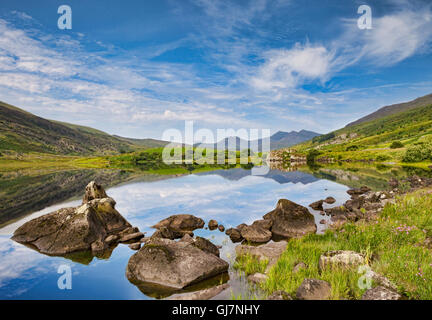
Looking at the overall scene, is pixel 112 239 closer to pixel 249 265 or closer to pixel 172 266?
pixel 172 266

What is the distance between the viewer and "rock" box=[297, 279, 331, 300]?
31.7ft

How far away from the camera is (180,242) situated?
53.9 ft

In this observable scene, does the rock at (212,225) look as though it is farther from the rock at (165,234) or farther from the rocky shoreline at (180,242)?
the rock at (165,234)

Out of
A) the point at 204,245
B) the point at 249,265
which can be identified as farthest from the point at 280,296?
the point at 204,245

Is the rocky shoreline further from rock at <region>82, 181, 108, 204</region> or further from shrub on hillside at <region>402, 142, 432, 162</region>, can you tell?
shrub on hillside at <region>402, 142, 432, 162</region>

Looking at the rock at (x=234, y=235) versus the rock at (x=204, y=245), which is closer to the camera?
the rock at (x=204, y=245)

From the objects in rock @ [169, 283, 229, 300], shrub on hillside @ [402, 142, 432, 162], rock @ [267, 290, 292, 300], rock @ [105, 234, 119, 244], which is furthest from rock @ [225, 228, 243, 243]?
shrub on hillside @ [402, 142, 432, 162]

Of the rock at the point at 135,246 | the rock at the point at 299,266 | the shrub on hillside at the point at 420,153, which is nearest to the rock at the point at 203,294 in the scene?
the rock at the point at 299,266

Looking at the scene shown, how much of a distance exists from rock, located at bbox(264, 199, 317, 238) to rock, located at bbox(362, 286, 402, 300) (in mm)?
12799

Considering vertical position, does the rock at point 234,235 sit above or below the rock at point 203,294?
below

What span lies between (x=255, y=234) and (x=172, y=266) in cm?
946

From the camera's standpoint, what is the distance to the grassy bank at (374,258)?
31.7 ft
